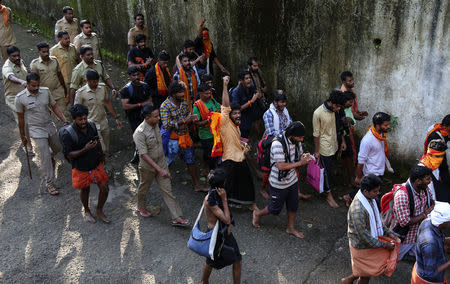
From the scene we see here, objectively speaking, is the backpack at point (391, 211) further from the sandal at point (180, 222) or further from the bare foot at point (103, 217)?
the bare foot at point (103, 217)

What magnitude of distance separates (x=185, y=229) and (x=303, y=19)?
381 centimetres

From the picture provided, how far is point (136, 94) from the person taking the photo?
23.7ft

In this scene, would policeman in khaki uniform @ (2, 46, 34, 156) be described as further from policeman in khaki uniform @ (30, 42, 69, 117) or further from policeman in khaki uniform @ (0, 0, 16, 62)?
policeman in khaki uniform @ (0, 0, 16, 62)

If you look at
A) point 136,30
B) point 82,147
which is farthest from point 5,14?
point 82,147

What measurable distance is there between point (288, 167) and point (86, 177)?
263 centimetres

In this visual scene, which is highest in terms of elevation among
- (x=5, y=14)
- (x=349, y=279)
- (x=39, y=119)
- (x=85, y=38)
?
(x=5, y=14)

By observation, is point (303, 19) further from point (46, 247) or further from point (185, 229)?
point (46, 247)

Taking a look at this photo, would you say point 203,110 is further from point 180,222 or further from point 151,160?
point 180,222

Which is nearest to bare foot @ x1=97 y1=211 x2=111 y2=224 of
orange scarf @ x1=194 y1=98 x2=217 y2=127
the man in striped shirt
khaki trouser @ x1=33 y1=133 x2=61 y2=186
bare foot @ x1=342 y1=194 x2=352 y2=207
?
khaki trouser @ x1=33 y1=133 x2=61 y2=186

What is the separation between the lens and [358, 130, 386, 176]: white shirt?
5922 millimetres

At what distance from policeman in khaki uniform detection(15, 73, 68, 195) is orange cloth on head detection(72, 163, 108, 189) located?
43.4 inches

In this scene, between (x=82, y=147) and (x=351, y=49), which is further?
(x=351, y=49)

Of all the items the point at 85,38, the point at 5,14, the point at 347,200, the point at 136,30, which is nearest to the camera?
the point at 347,200

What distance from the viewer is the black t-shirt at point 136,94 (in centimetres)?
718
